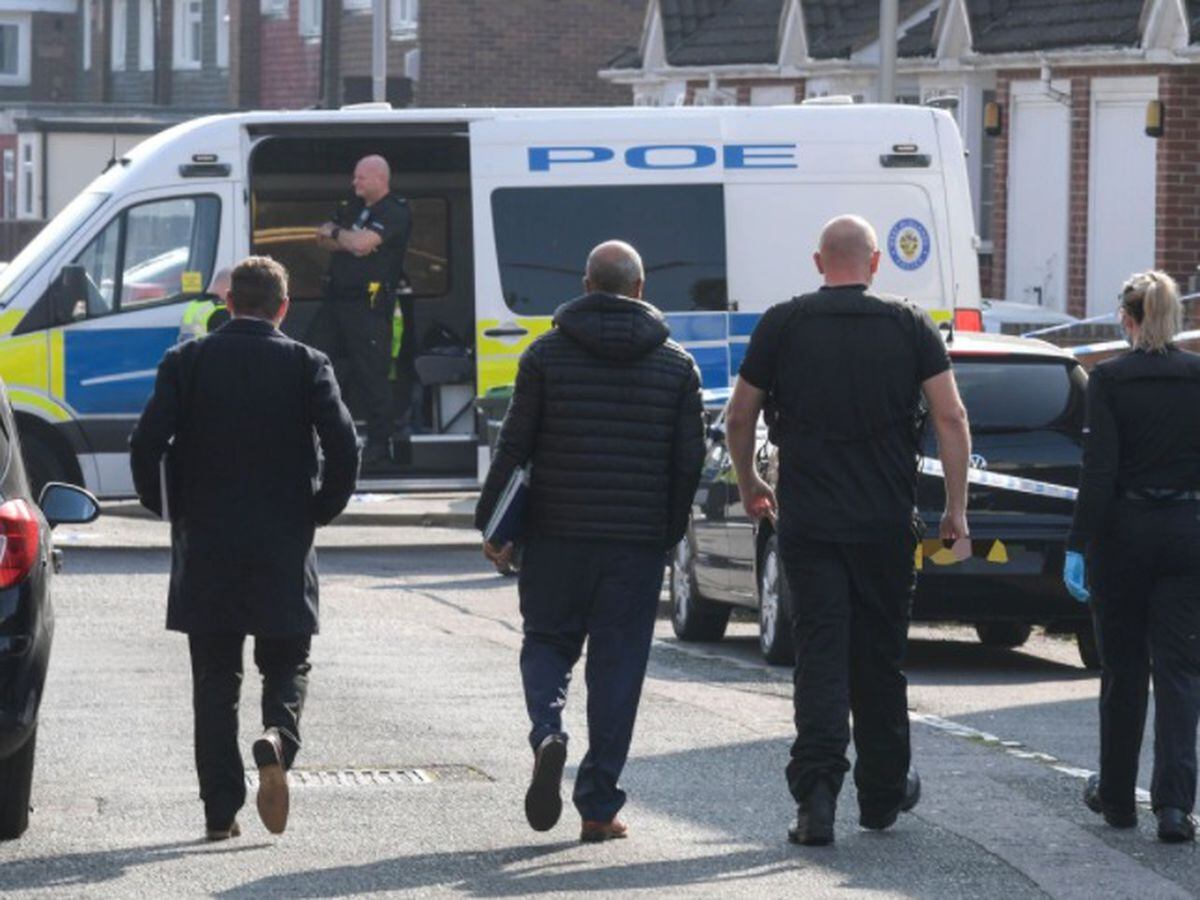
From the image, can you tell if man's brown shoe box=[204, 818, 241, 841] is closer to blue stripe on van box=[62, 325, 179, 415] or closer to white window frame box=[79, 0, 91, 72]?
blue stripe on van box=[62, 325, 179, 415]

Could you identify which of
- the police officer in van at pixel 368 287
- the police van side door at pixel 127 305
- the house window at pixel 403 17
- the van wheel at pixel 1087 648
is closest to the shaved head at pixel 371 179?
the police officer in van at pixel 368 287

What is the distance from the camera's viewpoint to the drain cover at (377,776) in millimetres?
10266

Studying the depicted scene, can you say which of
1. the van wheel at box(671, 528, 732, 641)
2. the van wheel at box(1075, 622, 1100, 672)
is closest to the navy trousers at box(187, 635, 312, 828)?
the van wheel at box(1075, 622, 1100, 672)

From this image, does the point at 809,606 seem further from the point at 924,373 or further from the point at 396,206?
the point at 396,206

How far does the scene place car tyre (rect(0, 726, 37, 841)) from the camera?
29.5 feet

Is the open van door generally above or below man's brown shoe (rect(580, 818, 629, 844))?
above

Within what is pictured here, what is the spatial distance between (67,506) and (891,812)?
2.61 m

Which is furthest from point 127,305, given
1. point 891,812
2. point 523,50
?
point 523,50

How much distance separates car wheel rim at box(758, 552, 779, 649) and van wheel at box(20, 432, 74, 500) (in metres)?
6.59

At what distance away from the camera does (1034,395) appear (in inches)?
565

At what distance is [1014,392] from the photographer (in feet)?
47.1

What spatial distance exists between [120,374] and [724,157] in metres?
4.14

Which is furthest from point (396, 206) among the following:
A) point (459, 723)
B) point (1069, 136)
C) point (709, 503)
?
point (1069, 136)

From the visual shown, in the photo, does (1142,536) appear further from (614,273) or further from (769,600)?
(769,600)
